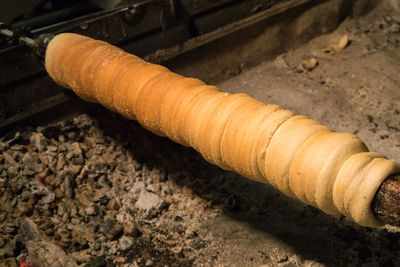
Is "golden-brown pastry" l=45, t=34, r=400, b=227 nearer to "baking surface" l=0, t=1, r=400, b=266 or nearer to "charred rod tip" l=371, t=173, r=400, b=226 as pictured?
"charred rod tip" l=371, t=173, r=400, b=226

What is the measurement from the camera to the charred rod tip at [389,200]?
4.36 feet

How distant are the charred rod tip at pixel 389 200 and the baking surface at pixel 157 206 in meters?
1.08

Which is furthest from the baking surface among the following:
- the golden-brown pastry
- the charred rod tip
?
the charred rod tip

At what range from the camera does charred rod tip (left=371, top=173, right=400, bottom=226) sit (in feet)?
4.36

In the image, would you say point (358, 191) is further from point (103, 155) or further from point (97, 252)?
point (103, 155)

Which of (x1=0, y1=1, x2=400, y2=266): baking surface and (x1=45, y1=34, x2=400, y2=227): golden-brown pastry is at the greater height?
(x1=45, y1=34, x2=400, y2=227): golden-brown pastry

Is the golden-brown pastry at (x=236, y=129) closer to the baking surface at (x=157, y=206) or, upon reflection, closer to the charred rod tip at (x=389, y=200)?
the charred rod tip at (x=389, y=200)

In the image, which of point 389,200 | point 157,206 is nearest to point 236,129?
point 389,200

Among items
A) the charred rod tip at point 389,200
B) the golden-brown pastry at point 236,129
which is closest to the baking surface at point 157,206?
the golden-brown pastry at point 236,129

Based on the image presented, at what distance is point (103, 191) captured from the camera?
2.82 meters

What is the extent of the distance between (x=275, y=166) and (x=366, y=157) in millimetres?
348

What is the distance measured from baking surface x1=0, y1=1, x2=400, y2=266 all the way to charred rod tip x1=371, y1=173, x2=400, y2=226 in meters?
1.08

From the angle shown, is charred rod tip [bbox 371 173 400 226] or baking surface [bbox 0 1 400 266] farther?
baking surface [bbox 0 1 400 266]

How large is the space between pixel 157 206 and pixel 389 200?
69.8 inches
